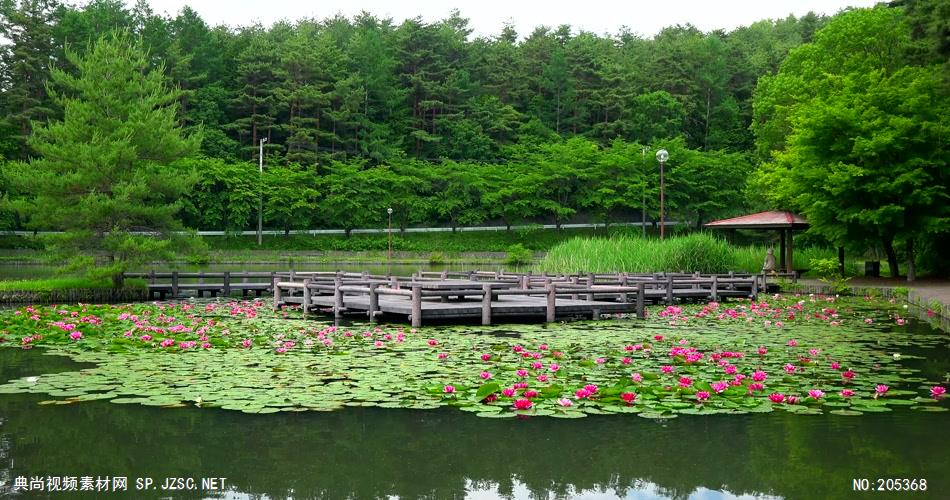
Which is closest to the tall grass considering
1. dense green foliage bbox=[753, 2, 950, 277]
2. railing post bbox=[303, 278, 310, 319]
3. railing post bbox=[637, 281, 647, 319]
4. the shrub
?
dense green foliage bbox=[753, 2, 950, 277]

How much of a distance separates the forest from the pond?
20013mm

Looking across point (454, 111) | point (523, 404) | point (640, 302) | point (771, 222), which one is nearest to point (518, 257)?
point (771, 222)

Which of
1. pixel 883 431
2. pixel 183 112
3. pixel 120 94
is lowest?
pixel 883 431

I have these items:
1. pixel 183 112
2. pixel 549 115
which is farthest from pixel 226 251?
pixel 549 115

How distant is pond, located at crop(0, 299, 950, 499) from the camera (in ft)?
16.4

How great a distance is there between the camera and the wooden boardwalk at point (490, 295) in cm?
1433

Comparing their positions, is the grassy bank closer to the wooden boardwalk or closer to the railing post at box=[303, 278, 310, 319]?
the wooden boardwalk

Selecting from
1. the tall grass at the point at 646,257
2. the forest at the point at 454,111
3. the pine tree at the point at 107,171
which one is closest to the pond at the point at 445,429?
the pine tree at the point at 107,171

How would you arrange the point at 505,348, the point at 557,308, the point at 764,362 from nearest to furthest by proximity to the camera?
1. the point at 764,362
2. the point at 505,348
3. the point at 557,308

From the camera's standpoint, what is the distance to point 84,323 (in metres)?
13.1

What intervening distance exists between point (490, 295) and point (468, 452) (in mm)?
8605

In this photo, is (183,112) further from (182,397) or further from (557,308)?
(182,397)

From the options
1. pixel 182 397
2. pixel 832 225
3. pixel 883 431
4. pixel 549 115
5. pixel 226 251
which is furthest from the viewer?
pixel 549 115

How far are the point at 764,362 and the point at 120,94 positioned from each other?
18135mm
